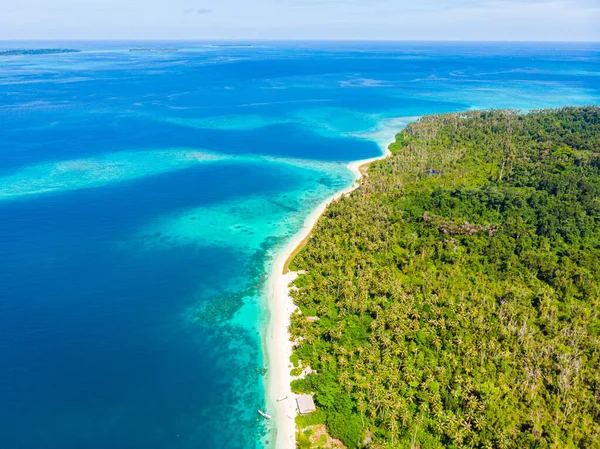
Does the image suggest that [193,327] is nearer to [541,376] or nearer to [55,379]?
[55,379]

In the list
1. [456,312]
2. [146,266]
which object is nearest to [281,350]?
[456,312]

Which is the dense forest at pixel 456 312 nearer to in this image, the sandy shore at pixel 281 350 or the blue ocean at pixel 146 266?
the sandy shore at pixel 281 350

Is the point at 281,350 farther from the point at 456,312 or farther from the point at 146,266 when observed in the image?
the point at 146,266

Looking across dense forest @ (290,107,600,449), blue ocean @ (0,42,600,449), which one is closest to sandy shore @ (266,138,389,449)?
blue ocean @ (0,42,600,449)

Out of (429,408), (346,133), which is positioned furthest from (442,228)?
(346,133)

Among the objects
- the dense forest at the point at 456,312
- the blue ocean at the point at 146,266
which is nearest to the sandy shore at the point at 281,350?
the blue ocean at the point at 146,266

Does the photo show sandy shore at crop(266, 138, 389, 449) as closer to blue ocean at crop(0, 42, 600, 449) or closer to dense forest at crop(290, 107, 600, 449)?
blue ocean at crop(0, 42, 600, 449)
